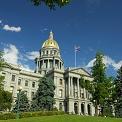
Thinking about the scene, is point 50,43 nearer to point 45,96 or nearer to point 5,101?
point 45,96

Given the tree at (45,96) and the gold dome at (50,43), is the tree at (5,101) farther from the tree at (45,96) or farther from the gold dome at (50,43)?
the gold dome at (50,43)

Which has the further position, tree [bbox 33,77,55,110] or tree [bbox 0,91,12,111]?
tree [bbox 33,77,55,110]

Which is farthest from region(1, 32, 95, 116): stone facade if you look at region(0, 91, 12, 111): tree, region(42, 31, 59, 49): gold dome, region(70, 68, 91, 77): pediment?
region(42, 31, 59, 49): gold dome

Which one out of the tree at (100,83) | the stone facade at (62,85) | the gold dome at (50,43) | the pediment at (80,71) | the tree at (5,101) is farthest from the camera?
the gold dome at (50,43)

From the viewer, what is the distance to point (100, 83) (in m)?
59.2

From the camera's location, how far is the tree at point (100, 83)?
193 ft

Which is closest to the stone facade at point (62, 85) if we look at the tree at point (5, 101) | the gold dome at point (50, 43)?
the tree at point (5, 101)

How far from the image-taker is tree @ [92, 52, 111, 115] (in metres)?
58.9

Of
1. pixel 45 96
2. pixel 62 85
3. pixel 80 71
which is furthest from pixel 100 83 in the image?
pixel 80 71

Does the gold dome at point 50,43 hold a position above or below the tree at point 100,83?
above

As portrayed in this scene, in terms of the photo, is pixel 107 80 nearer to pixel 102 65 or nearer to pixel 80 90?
pixel 102 65

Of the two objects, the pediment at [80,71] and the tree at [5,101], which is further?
the pediment at [80,71]

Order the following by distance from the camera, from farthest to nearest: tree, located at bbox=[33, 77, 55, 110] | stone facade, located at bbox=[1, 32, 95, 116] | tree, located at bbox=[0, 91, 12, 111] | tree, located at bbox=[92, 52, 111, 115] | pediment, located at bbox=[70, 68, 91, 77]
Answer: pediment, located at bbox=[70, 68, 91, 77], stone facade, located at bbox=[1, 32, 95, 116], tree, located at bbox=[33, 77, 55, 110], tree, located at bbox=[0, 91, 12, 111], tree, located at bbox=[92, 52, 111, 115]

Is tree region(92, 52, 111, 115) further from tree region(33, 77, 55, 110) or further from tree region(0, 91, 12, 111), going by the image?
tree region(0, 91, 12, 111)
